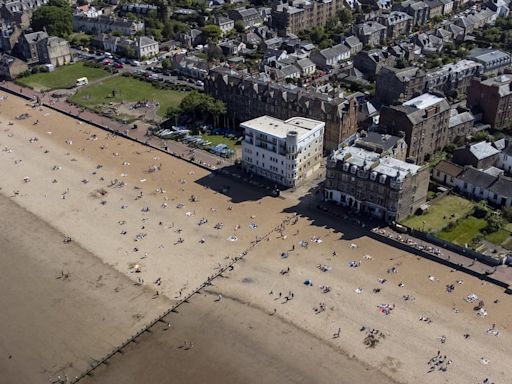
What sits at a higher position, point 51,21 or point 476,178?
point 51,21

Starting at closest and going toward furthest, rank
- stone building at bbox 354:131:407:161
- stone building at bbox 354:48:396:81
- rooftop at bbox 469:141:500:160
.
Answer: stone building at bbox 354:131:407:161
rooftop at bbox 469:141:500:160
stone building at bbox 354:48:396:81

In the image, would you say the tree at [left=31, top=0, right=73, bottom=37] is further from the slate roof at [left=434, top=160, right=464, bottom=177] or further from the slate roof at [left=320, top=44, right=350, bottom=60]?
the slate roof at [left=434, top=160, right=464, bottom=177]

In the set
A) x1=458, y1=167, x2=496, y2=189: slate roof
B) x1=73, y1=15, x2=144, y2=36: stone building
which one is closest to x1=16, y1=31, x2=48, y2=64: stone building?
x1=73, y1=15, x2=144, y2=36: stone building

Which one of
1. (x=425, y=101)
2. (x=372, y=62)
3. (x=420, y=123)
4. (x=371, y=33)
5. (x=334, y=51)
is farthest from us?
(x=371, y=33)

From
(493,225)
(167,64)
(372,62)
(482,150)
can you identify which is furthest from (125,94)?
(493,225)

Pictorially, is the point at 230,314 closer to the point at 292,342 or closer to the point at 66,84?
the point at 292,342

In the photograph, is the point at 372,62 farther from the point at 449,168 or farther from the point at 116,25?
the point at 116,25

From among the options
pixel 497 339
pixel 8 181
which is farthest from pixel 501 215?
pixel 8 181
